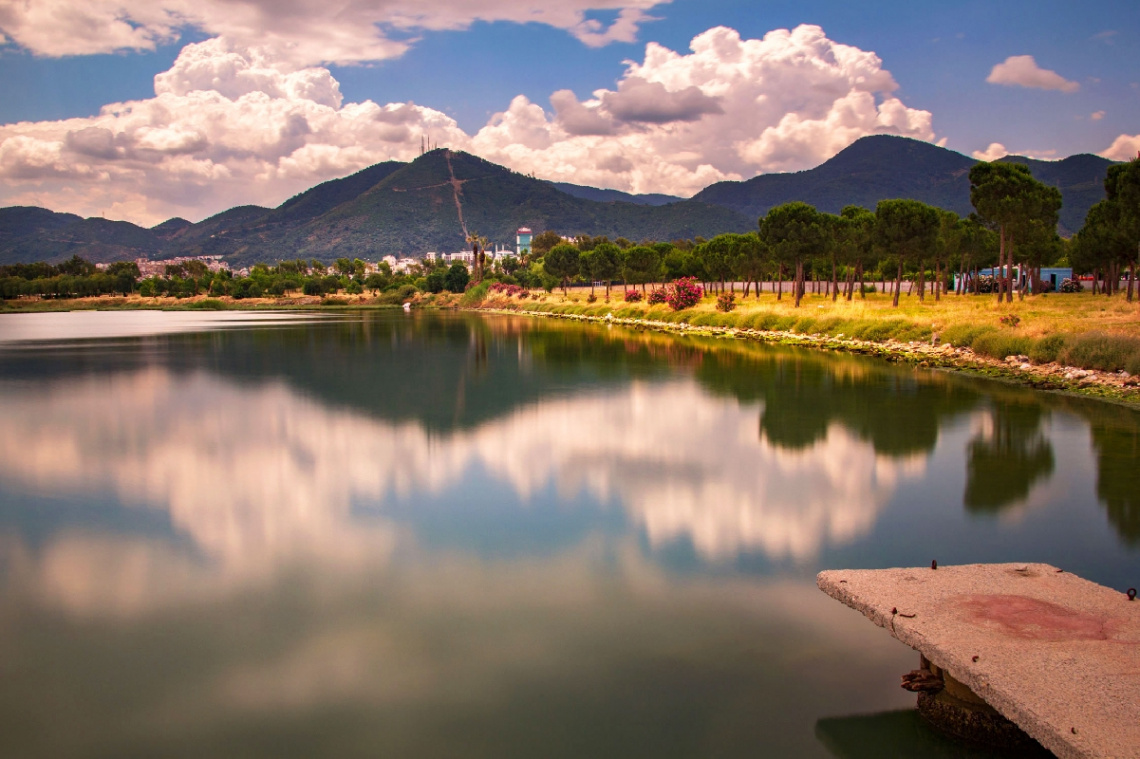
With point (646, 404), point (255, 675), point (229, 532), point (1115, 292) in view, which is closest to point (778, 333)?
point (646, 404)

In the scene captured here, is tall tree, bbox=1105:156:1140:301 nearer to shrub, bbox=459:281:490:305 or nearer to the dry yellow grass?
the dry yellow grass

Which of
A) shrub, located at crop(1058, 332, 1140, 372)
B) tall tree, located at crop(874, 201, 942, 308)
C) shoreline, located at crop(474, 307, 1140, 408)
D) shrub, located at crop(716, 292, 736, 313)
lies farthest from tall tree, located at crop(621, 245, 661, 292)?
shrub, located at crop(1058, 332, 1140, 372)

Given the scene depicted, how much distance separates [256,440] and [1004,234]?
45.6 m

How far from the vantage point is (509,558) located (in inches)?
379

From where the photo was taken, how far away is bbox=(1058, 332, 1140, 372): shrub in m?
22.8

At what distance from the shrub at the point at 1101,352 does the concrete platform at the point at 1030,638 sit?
764 inches

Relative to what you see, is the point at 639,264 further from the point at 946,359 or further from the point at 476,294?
the point at 946,359

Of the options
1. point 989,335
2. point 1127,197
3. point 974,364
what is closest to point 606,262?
point 1127,197

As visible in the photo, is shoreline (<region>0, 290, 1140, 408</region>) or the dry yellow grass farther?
the dry yellow grass

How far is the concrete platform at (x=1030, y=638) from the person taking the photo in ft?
15.8

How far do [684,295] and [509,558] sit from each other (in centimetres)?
5324

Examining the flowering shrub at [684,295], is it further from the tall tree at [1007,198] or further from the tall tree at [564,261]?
the tall tree at [564,261]

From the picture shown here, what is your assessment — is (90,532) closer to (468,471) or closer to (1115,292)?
(468,471)

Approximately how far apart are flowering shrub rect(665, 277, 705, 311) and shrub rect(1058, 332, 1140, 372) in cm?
3634
